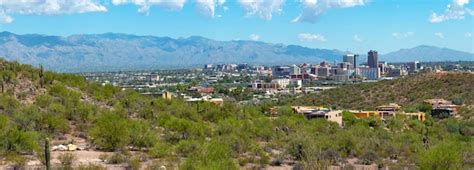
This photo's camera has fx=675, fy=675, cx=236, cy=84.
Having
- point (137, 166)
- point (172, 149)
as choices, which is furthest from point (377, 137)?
point (137, 166)

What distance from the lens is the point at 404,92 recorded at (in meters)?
88.6

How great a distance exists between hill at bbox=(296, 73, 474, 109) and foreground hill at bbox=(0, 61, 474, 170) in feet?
106

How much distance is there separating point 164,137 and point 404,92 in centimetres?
5774

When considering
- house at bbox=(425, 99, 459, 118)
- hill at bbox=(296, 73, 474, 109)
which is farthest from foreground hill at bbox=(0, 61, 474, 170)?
hill at bbox=(296, 73, 474, 109)

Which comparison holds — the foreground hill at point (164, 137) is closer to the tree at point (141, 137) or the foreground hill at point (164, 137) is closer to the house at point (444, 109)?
the tree at point (141, 137)

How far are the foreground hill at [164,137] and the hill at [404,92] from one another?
106 ft

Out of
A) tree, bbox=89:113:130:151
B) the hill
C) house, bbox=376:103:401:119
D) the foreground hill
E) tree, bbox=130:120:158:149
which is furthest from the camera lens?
the hill

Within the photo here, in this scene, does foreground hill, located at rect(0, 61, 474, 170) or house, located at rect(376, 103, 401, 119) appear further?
house, located at rect(376, 103, 401, 119)

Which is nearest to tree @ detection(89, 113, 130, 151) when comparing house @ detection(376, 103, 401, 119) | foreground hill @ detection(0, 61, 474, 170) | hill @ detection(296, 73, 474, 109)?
foreground hill @ detection(0, 61, 474, 170)

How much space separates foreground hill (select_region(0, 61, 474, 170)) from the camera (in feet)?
93.9

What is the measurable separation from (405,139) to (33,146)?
22113mm

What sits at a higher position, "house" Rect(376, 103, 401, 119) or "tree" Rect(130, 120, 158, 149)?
"tree" Rect(130, 120, 158, 149)

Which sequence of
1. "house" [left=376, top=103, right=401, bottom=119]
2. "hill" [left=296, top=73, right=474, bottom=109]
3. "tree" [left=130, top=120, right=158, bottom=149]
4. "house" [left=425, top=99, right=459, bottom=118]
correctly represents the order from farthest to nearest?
"hill" [left=296, top=73, right=474, bottom=109]
"house" [left=425, top=99, right=459, bottom=118]
"house" [left=376, top=103, right=401, bottom=119]
"tree" [left=130, top=120, right=158, bottom=149]

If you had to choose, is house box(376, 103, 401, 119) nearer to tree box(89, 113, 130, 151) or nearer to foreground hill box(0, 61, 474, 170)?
foreground hill box(0, 61, 474, 170)
